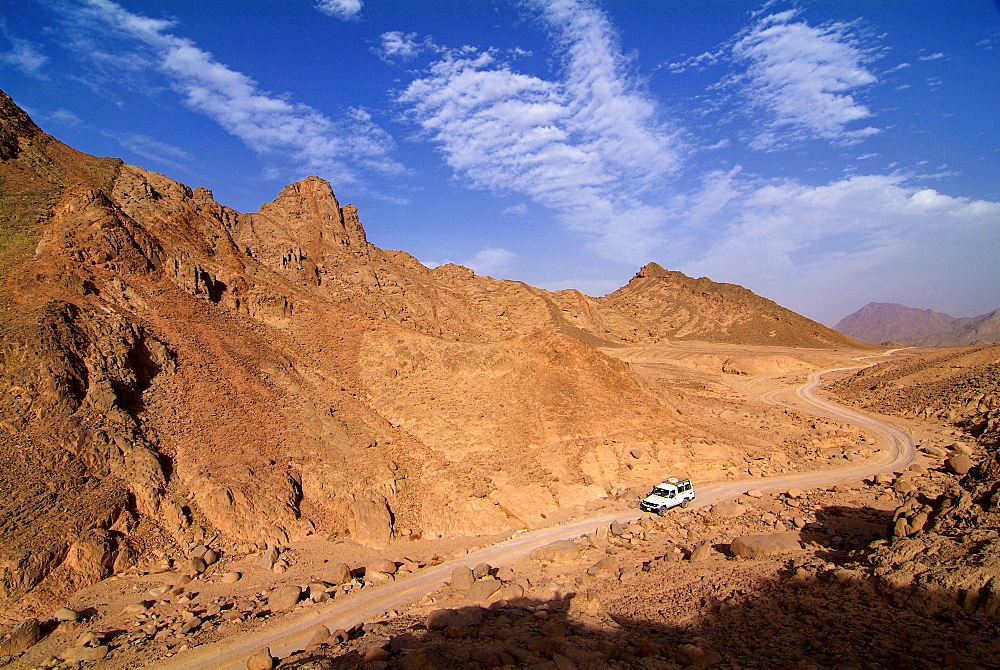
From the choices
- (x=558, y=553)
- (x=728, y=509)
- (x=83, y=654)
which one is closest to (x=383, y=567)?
(x=558, y=553)

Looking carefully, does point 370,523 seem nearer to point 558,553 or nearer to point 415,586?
point 415,586

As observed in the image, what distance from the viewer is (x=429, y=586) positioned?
17.6 m

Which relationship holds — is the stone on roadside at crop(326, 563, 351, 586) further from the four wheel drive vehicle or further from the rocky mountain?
the four wheel drive vehicle

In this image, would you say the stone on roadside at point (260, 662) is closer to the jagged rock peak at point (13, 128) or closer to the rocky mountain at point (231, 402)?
the rocky mountain at point (231, 402)

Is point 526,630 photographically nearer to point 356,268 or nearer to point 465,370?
point 465,370

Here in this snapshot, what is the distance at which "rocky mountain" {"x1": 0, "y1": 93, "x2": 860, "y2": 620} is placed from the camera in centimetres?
1783

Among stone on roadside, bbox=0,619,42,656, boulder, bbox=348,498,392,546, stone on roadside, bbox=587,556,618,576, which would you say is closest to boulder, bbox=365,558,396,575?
boulder, bbox=348,498,392,546

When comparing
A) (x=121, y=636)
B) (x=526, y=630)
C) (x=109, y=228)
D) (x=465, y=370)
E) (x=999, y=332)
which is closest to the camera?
(x=526, y=630)

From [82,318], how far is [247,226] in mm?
21721

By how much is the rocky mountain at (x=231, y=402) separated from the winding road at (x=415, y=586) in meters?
2.41

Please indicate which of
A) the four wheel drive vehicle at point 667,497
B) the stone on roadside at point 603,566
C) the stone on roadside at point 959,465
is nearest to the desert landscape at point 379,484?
the stone on roadside at point 959,465

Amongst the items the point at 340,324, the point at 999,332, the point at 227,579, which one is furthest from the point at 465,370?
the point at 999,332

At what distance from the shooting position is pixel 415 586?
696 inches

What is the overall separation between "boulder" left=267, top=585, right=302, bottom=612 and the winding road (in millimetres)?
500
